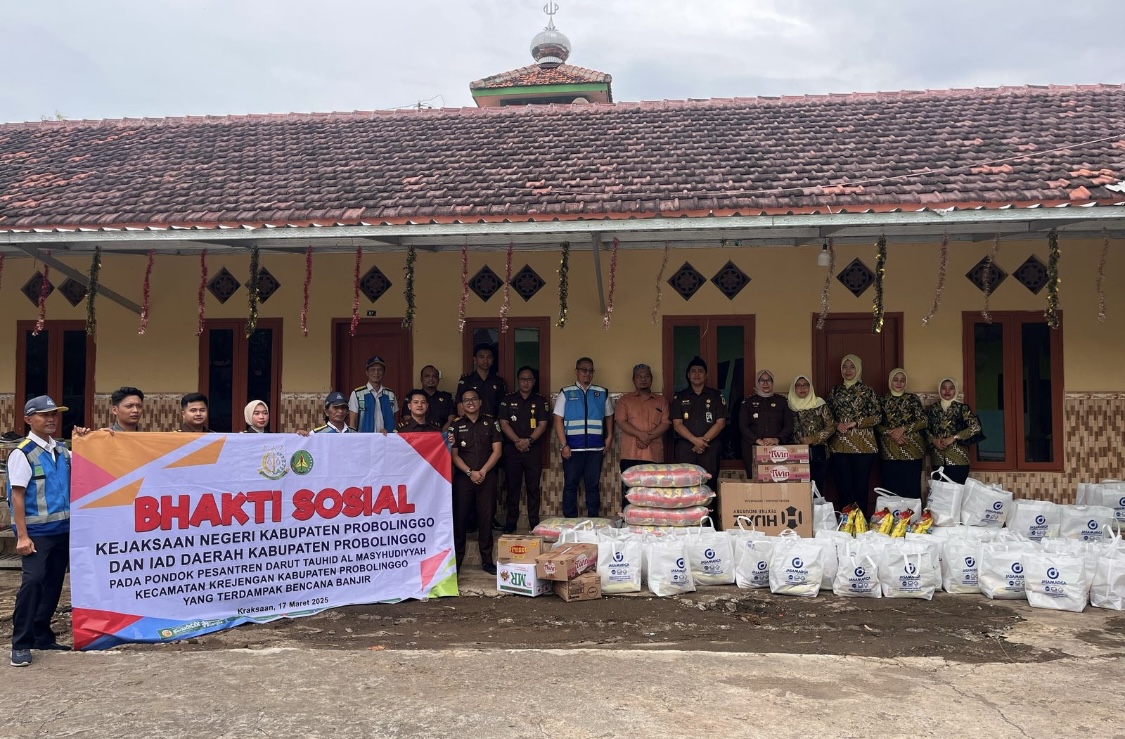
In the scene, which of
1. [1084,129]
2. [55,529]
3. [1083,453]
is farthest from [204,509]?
[1084,129]

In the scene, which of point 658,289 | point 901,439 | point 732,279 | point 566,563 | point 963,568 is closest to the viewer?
point 566,563

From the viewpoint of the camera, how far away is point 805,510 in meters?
8.05

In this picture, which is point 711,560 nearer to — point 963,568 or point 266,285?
point 963,568

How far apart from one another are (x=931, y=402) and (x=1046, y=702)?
472cm

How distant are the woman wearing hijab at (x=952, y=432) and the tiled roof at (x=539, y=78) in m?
12.8

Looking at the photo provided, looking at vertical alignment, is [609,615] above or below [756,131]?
below

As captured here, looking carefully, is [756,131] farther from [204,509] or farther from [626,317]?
[204,509]

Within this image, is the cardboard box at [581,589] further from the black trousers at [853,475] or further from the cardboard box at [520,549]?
the black trousers at [853,475]

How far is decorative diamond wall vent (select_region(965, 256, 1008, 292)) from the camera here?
9031mm

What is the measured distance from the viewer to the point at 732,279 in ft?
30.6

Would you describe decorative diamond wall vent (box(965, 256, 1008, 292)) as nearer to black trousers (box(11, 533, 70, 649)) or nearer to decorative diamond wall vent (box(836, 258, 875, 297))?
decorative diamond wall vent (box(836, 258, 875, 297))

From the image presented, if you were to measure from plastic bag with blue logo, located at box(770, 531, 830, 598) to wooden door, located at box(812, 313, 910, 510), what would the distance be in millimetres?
2368

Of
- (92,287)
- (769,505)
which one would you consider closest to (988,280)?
(769,505)

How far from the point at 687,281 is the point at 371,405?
3.56m
